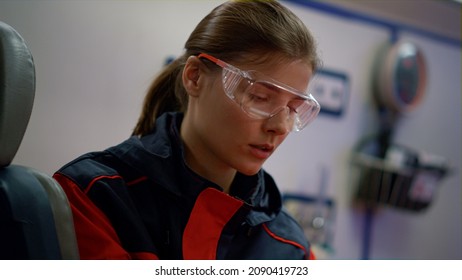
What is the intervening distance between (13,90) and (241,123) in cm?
47

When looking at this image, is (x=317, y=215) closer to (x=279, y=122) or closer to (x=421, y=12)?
(x=421, y=12)

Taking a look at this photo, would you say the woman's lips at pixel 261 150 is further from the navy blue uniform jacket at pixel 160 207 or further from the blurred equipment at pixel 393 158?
the blurred equipment at pixel 393 158

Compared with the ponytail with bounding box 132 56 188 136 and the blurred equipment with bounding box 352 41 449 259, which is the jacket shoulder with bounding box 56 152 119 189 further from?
the blurred equipment with bounding box 352 41 449 259

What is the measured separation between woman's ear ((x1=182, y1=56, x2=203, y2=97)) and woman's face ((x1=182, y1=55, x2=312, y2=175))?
1 centimetres

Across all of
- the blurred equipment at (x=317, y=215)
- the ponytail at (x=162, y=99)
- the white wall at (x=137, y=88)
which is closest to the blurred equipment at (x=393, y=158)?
the white wall at (x=137, y=88)

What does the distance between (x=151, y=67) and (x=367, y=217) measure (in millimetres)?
1401

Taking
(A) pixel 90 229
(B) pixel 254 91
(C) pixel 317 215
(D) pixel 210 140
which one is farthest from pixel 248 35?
(C) pixel 317 215

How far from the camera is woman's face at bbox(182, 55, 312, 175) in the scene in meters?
1.16

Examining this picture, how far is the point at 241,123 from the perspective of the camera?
1159mm

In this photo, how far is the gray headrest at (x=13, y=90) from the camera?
0.92 m

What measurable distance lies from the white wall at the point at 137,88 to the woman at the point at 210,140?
0.18 meters

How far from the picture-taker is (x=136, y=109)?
4.61 feet

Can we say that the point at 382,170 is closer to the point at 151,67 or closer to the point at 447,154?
the point at 447,154

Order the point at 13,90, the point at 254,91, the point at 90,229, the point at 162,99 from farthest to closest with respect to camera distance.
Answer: the point at 162,99
the point at 254,91
the point at 90,229
the point at 13,90
